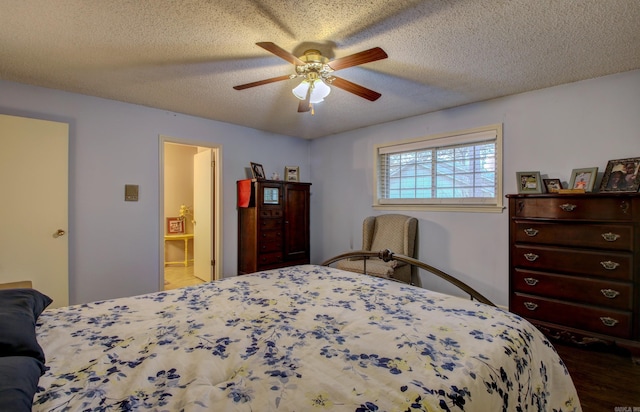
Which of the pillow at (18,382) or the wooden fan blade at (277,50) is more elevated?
the wooden fan blade at (277,50)

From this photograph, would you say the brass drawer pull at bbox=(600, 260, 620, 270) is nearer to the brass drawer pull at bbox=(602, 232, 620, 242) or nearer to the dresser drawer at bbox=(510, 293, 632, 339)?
the brass drawer pull at bbox=(602, 232, 620, 242)

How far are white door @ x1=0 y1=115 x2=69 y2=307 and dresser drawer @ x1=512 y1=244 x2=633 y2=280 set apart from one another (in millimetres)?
4313

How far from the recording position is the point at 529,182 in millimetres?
2855

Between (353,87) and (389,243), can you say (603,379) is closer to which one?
(389,243)

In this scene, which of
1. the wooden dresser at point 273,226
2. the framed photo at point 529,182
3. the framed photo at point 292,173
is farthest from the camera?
the framed photo at point 292,173

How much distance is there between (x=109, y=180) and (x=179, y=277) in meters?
2.25

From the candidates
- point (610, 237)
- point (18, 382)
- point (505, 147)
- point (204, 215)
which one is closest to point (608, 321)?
point (610, 237)

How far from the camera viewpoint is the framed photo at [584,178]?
2.54m

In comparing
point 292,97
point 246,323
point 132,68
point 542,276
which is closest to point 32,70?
point 132,68

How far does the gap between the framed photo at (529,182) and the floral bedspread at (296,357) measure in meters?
1.84

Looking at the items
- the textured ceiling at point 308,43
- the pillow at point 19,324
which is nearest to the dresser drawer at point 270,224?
the textured ceiling at point 308,43

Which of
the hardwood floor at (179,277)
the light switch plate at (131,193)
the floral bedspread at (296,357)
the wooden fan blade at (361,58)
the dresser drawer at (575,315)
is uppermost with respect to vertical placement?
the wooden fan blade at (361,58)

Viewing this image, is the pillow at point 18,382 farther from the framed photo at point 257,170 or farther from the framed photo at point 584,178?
the framed photo at point 584,178

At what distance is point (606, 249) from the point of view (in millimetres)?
2287
